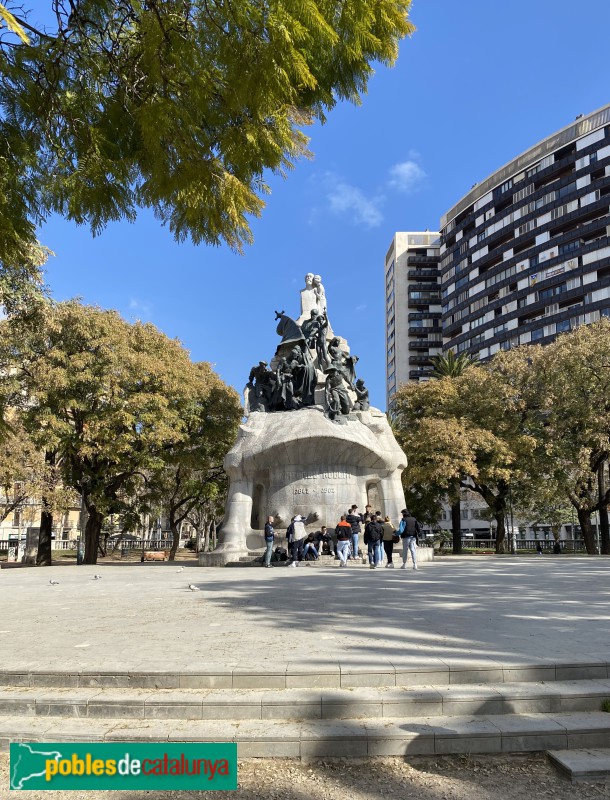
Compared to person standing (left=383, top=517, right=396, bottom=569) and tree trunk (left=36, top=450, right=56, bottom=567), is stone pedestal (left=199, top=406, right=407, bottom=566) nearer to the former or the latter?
person standing (left=383, top=517, right=396, bottom=569)

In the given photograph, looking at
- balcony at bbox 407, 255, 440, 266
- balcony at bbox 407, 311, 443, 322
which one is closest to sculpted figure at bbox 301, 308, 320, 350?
balcony at bbox 407, 311, 443, 322

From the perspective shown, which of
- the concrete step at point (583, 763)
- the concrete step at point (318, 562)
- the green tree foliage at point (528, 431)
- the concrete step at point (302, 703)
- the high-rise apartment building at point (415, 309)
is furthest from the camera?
the high-rise apartment building at point (415, 309)

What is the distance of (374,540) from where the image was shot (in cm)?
1658

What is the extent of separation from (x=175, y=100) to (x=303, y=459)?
16775mm

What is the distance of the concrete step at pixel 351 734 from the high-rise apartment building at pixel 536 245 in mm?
63894

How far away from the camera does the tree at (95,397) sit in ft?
82.0

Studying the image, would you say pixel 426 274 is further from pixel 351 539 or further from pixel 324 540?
pixel 351 539

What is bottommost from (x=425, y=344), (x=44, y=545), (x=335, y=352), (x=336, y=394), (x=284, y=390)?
(x=44, y=545)

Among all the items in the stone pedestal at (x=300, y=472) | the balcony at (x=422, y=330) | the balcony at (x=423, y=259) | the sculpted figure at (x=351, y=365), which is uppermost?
the balcony at (x=423, y=259)

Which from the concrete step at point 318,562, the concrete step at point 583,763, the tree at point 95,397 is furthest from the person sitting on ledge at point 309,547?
the concrete step at point 583,763

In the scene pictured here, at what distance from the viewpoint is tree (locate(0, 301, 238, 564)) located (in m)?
25.0

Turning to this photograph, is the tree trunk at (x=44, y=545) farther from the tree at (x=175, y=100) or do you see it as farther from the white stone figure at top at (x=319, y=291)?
the tree at (x=175, y=100)

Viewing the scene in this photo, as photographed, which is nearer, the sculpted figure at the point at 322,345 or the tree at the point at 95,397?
the sculpted figure at the point at 322,345

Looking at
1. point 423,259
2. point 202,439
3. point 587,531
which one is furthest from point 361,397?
point 423,259
